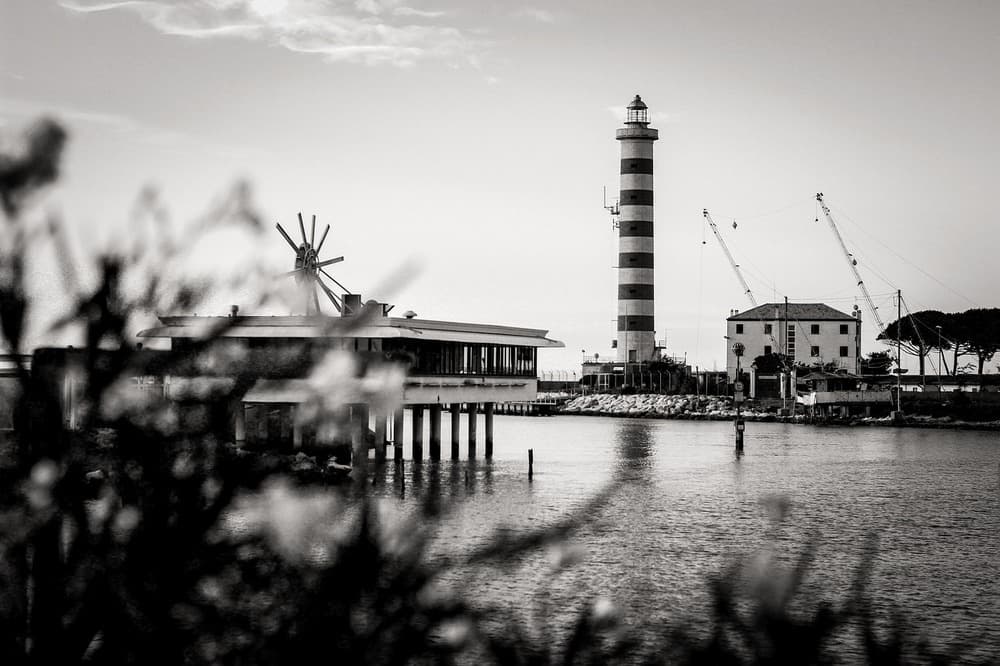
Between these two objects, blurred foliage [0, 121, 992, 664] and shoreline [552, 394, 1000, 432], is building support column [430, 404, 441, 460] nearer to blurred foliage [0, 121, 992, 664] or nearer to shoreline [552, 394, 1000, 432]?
blurred foliage [0, 121, 992, 664]

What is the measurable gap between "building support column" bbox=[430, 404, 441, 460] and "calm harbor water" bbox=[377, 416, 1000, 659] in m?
0.99

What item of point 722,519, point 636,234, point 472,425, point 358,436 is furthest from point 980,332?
point 358,436

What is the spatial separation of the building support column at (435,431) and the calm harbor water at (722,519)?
99 cm

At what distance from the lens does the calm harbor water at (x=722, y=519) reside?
26.4 m

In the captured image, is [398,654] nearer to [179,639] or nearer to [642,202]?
[179,639]

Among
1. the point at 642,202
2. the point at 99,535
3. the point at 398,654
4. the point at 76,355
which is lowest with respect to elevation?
the point at 398,654

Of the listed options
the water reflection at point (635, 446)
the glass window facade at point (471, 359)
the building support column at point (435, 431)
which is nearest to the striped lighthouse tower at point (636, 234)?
the water reflection at point (635, 446)

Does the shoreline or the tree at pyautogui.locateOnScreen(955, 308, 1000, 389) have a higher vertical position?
the tree at pyautogui.locateOnScreen(955, 308, 1000, 389)

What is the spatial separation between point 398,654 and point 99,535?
1.46 metres

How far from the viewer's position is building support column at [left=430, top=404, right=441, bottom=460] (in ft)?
206

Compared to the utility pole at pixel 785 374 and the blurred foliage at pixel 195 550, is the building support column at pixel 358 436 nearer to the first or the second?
the blurred foliage at pixel 195 550

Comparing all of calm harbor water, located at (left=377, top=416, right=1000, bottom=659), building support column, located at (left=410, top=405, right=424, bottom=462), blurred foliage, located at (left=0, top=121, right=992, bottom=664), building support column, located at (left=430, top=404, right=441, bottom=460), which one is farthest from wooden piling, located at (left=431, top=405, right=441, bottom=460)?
→ blurred foliage, located at (left=0, top=121, right=992, bottom=664)

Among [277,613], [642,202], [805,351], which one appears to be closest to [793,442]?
[642,202]

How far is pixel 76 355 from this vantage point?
4895mm
